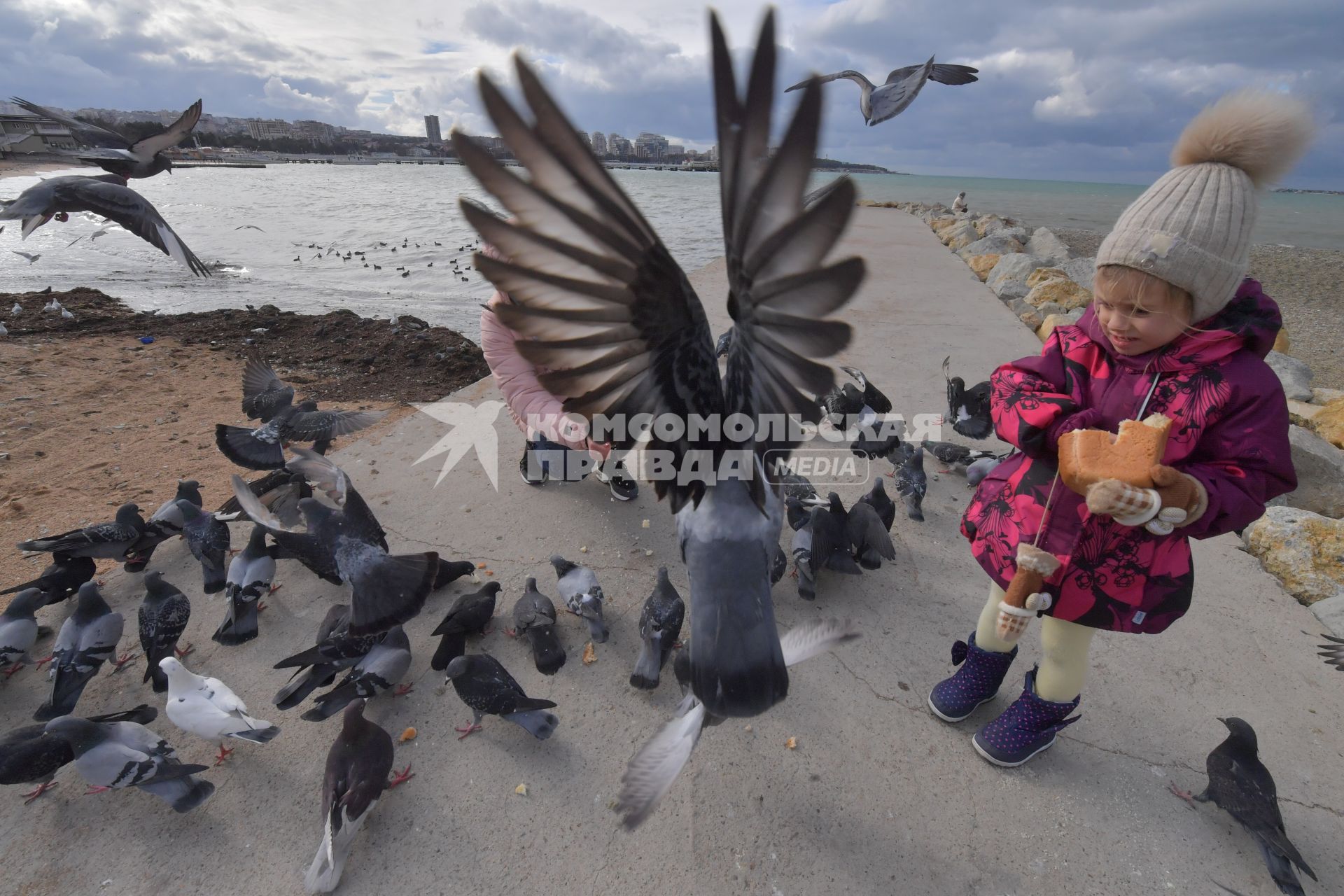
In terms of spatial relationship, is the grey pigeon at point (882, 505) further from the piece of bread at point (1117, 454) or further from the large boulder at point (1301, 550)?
the piece of bread at point (1117, 454)

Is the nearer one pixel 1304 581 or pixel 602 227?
pixel 602 227

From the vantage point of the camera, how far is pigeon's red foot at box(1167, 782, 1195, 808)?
214cm

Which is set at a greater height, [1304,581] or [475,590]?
[1304,581]

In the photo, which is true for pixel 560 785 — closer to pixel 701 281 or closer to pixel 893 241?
pixel 701 281

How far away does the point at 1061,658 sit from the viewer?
6.85ft

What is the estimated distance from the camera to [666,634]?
8.89 feet

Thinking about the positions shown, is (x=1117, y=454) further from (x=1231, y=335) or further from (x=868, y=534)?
(x=868, y=534)

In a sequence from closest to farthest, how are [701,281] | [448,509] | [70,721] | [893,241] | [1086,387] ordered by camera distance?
[1086,387]
[70,721]
[448,509]
[701,281]
[893,241]

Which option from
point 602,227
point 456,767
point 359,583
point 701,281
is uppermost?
point 602,227

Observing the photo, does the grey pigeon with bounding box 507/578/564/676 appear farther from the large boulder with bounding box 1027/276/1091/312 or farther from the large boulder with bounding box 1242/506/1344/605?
the large boulder with bounding box 1027/276/1091/312

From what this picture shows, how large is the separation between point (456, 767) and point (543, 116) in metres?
2.32

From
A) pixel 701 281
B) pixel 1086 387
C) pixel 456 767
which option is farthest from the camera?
pixel 701 281

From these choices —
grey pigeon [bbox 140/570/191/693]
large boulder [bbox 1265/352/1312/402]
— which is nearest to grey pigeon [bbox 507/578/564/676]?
grey pigeon [bbox 140/570/191/693]

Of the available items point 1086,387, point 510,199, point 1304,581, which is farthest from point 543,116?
point 1304,581
